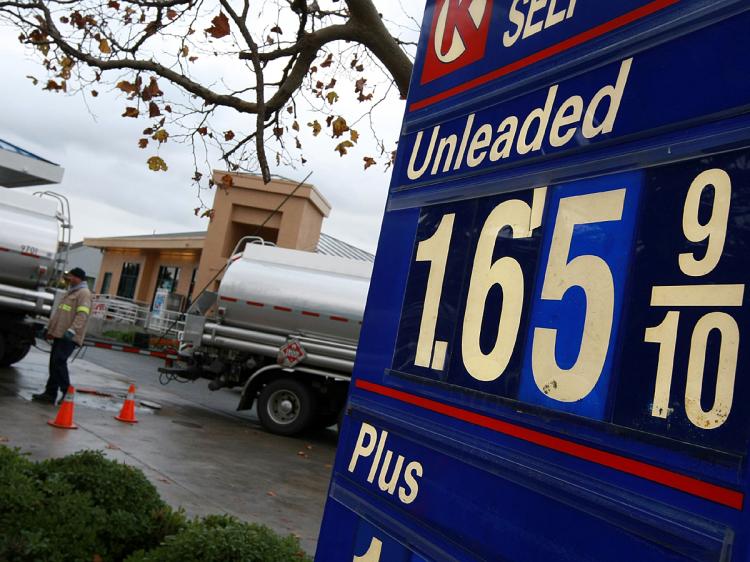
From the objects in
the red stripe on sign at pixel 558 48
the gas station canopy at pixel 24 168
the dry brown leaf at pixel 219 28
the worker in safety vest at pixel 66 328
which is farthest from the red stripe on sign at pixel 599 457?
the gas station canopy at pixel 24 168

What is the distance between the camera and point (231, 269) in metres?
13.3

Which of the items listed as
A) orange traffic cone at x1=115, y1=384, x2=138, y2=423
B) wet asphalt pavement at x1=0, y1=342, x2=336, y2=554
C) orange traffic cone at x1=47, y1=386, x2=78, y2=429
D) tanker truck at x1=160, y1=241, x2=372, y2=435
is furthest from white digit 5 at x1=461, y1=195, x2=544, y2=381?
tanker truck at x1=160, y1=241, x2=372, y2=435

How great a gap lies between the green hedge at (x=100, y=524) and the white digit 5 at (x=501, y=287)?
240 centimetres

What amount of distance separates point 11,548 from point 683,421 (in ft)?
12.5

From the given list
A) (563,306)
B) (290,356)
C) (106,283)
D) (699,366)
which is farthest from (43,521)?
(106,283)

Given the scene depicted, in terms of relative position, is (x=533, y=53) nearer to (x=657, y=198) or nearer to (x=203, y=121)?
(x=657, y=198)

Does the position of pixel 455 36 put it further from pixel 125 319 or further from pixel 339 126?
pixel 125 319

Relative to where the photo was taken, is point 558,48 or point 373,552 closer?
point 558,48

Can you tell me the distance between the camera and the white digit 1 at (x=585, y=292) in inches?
66.7

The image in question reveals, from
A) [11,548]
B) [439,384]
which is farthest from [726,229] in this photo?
[11,548]

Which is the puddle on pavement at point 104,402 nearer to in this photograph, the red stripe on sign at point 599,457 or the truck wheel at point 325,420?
the truck wheel at point 325,420

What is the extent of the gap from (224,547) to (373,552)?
71.0 inches

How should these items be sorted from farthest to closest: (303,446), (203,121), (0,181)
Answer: (0,181), (303,446), (203,121)

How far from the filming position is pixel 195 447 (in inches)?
388
